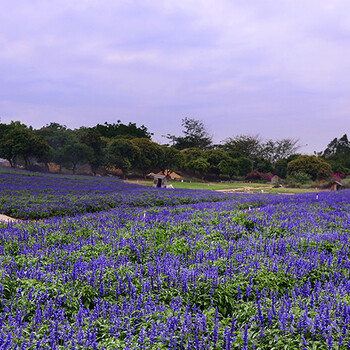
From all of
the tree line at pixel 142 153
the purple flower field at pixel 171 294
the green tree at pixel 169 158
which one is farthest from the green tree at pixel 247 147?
the purple flower field at pixel 171 294

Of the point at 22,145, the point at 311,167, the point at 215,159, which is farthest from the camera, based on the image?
the point at 215,159

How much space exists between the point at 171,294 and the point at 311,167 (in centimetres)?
5942

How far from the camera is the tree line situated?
4578 centimetres

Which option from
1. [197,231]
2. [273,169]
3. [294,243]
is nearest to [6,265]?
[197,231]

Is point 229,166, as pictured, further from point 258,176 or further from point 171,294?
point 171,294

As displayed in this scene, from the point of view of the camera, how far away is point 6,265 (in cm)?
441

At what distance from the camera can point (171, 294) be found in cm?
372

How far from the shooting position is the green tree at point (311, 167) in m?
57.2

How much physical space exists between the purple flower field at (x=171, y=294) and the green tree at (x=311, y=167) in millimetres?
55065

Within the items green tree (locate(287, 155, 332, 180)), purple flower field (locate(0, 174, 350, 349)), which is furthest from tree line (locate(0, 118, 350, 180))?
purple flower field (locate(0, 174, 350, 349))

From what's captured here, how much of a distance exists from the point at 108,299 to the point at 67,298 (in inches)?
18.0

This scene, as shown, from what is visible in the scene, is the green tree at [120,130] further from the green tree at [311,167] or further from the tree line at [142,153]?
the green tree at [311,167]

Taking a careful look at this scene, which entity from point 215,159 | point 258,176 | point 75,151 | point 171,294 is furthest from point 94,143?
point 171,294

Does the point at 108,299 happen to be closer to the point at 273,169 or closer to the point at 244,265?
the point at 244,265
